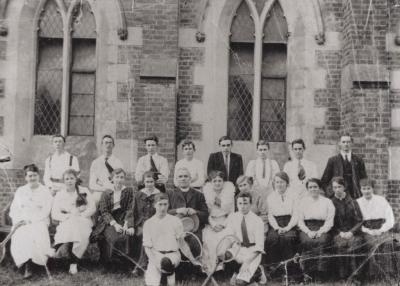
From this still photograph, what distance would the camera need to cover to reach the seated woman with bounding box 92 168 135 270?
311 inches

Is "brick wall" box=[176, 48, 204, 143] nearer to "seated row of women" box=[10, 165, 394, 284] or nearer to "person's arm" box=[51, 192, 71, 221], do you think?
"seated row of women" box=[10, 165, 394, 284]

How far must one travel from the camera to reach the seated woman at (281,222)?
315 inches

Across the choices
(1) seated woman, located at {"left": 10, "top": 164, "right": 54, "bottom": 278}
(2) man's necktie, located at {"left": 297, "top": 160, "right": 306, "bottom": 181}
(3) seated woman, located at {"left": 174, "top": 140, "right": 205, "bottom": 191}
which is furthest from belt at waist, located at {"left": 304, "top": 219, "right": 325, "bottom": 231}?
(1) seated woman, located at {"left": 10, "top": 164, "right": 54, "bottom": 278}

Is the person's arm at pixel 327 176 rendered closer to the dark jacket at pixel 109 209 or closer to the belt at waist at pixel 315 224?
the belt at waist at pixel 315 224

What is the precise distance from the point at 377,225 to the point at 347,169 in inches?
44.7

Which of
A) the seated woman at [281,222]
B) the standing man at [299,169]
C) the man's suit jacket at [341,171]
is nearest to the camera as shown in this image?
the seated woman at [281,222]

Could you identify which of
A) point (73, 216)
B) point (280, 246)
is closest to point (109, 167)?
point (73, 216)

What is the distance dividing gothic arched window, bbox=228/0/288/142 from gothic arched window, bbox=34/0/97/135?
8.96 feet

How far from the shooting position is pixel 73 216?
8.02 m

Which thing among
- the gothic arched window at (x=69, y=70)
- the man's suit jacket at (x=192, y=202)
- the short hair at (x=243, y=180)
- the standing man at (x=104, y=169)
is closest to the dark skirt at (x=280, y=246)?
the short hair at (x=243, y=180)

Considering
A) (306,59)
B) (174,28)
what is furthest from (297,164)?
(174,28)

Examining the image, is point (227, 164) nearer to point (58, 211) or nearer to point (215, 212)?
point (215, 212)

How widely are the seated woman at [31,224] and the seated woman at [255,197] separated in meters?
2.76

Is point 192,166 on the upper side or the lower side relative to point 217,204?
upper
